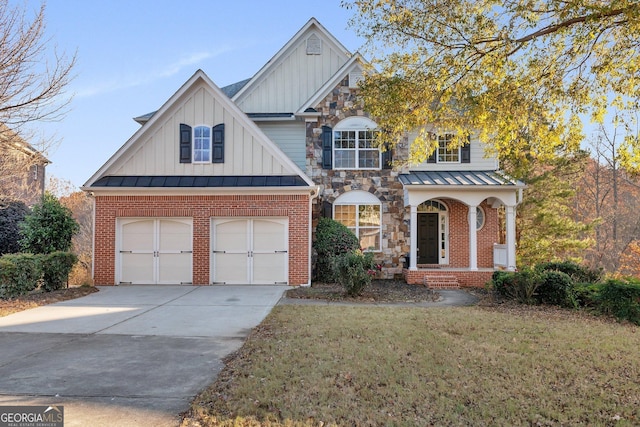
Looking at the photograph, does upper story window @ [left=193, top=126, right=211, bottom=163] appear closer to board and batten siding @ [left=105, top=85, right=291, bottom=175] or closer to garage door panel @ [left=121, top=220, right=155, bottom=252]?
board and batten siding @ [left=105, top=85, right=291, bottom=175]

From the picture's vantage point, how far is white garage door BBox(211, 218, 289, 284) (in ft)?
44.0

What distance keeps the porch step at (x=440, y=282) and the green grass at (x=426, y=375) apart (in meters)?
5.77

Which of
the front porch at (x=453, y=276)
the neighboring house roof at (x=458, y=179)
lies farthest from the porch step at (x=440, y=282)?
the neighboring house roof at (x=458, y=179)

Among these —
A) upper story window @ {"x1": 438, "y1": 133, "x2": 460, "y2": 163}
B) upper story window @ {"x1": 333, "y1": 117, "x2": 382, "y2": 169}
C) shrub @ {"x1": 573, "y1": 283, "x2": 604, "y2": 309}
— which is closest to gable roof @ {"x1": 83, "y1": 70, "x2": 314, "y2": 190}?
upper story window @ {"x1": 333, "y1": 117, "x2": 382, "y2": 169}

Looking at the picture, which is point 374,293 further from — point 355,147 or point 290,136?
point 290,136

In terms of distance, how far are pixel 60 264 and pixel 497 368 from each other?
40.6 feet

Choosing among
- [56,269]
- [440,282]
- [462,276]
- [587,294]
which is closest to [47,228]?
[56,269]

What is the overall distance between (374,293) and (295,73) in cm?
1047

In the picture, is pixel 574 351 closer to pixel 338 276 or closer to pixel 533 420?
pixel 533 420

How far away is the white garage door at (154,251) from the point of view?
13445 mm

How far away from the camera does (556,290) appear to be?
10.3 meters

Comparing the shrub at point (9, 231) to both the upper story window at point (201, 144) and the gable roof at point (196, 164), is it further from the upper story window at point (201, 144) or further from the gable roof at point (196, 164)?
the upper story window at point (201, 144)

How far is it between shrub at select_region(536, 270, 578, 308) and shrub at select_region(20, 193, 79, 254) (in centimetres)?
1424

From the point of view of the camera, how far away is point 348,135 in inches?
623
